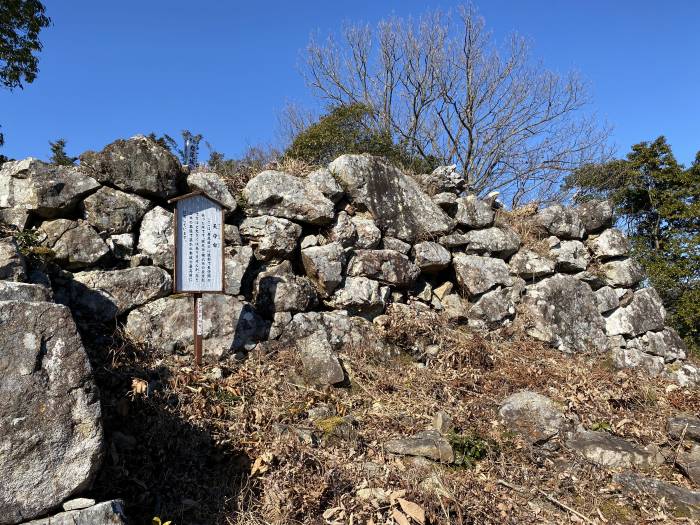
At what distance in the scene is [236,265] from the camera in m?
6.39

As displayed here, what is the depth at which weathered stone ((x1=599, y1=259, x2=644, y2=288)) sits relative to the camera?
876 centimetres

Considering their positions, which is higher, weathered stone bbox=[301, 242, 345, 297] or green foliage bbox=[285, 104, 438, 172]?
green foliage bbox=[285, 104, 438, 172]

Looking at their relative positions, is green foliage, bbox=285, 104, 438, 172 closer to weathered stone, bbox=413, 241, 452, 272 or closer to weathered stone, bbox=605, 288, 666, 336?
weathered stone, bbox=413, 241, 452, 272

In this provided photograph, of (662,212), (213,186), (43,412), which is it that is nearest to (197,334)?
Answer: (213,186)

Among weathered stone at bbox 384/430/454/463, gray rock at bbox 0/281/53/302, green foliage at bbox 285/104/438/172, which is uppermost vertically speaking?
green foliage at bbox 285/104/438/172

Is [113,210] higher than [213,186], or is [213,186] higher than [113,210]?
[213,186]

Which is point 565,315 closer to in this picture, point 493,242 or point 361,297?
point 493,242

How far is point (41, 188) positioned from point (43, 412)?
11.7 feet

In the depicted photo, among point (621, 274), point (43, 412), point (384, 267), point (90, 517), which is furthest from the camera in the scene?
point (621, 274)

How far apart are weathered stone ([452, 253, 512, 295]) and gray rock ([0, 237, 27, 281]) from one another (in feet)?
18.8

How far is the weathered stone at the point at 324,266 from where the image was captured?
6.68 m

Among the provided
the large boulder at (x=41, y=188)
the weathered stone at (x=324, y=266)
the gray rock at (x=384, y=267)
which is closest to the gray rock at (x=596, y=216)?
the gray rock at (x=384, y=267)

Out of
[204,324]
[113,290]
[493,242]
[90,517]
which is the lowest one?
[90,517]

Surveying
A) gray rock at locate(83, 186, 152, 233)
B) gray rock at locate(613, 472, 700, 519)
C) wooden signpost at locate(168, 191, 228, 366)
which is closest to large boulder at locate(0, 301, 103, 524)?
wooden signpost at locate(168, 191, 228, 366)
